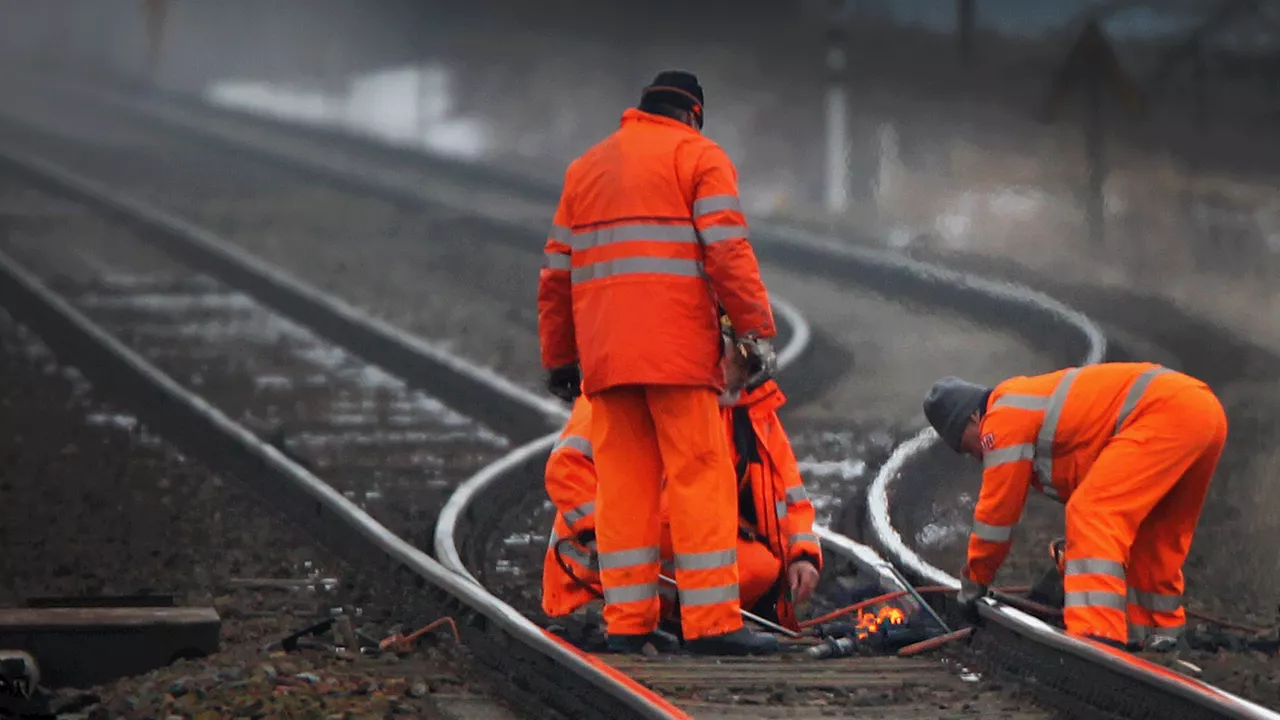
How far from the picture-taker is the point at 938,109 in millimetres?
20766

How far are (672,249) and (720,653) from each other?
1.15m

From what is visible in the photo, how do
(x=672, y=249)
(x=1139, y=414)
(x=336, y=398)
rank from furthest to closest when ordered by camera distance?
1. (x=336, y=398)
2. (x=1139, y=414)
3. (x=672, y=249)

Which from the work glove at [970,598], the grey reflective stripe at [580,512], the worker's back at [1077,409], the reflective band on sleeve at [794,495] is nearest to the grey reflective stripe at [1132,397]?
the worker's back at [1077,409]

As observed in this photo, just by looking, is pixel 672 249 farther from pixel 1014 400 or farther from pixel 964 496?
pixel 964 496

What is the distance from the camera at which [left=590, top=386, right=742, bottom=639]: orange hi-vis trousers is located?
16.6 feet

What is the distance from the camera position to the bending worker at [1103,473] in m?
5.12

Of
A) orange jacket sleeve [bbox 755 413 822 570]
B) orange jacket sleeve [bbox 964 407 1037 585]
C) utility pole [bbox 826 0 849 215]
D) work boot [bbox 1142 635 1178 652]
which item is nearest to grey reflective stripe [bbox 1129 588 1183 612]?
work boot [bbox 1142 635 1178 652]

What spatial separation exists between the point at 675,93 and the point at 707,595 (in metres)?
1.43

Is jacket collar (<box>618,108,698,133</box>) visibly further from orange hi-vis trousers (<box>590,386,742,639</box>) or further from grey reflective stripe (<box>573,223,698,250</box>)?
Answer: orange hi-vis trousers (<box>590,386,742,639</box>)

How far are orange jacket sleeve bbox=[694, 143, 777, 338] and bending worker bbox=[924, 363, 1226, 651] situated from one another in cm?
86

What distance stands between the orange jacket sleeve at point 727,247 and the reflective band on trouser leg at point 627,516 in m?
0.42

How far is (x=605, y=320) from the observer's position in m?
5.05

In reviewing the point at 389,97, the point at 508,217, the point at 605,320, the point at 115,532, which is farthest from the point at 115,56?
the point at 605,320

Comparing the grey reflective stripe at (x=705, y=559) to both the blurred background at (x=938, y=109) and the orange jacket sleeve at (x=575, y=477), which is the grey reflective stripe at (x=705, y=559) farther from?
the blurred background at (x=938, y=109)
